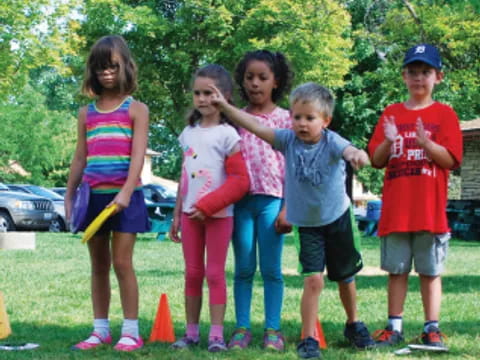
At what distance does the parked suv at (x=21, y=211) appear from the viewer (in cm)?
2166

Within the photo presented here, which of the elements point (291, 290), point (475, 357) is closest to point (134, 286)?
point (475, 357)

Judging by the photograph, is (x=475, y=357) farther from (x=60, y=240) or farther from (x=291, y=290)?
(x=60, y=240)

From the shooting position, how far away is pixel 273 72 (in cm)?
533

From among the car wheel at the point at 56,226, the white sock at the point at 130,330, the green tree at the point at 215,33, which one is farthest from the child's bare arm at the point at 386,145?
the green tree at the point at 215,33

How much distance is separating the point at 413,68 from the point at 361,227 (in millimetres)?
22306

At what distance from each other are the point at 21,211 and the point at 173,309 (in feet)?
51.4

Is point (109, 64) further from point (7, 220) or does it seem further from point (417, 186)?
point (7, 220)

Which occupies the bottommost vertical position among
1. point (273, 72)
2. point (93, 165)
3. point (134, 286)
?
point (134, 286)

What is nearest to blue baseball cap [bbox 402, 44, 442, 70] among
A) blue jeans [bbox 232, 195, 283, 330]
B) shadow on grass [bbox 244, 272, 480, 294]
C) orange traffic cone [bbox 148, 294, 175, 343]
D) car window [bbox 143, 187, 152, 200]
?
blue jeans [bbox 232, 195, 283, 330]

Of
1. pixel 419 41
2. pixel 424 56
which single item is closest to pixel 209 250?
pixel 424 56

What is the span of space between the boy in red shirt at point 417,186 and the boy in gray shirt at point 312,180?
0.38m

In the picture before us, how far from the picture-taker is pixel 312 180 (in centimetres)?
484

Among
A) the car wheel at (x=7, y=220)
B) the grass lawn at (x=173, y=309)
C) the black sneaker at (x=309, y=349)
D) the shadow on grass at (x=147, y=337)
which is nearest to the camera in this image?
the black sneaker at (x=309, y=349)

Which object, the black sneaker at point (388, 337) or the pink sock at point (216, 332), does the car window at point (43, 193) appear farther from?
the black sneaker at point (388, 337)
